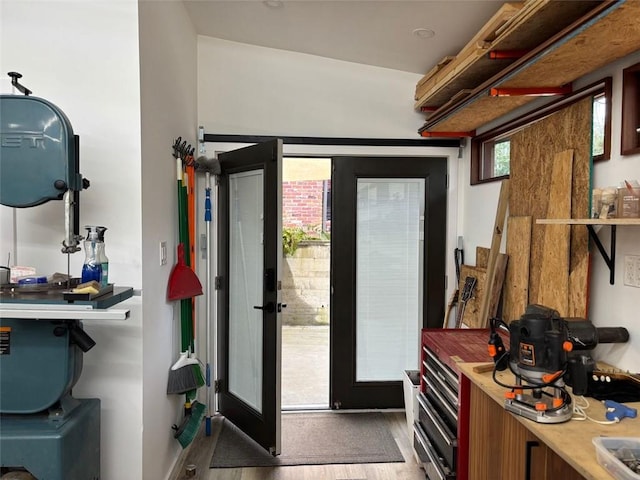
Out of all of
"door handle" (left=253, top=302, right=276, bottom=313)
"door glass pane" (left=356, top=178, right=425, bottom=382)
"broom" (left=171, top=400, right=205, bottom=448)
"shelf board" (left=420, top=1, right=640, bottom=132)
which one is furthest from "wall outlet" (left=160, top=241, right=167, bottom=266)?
"shelf board" (left=420, top=1, right=640, bottom=132)

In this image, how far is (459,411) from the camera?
184 cm

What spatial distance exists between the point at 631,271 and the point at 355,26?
2010mm

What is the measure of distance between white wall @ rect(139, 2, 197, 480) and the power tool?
5.21 ft

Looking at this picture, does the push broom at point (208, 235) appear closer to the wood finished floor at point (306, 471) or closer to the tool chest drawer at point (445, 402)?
the wood finished floor at point (306, 471)

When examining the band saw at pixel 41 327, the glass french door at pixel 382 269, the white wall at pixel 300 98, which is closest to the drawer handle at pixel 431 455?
the glass french door at pixel 382 269

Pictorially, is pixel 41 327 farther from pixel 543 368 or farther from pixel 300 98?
pixel 300 98

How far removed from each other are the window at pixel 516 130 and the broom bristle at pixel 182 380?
2.30m

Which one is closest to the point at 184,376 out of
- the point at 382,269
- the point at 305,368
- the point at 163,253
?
the point at 163,253

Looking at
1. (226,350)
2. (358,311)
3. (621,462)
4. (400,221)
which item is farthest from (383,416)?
(621,462)

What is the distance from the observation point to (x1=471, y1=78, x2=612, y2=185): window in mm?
1785

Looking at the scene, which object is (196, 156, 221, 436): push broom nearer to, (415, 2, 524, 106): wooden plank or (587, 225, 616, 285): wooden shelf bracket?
(415, 2, 524, 106): wooden plank

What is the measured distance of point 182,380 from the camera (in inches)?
91.3

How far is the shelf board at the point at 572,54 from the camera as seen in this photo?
134 centimetres

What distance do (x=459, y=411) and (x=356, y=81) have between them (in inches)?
94.6
